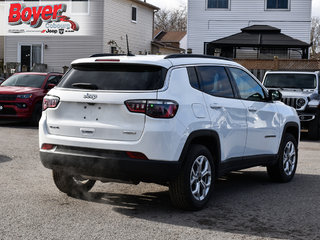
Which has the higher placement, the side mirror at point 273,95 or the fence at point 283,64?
the fence at point 283,64

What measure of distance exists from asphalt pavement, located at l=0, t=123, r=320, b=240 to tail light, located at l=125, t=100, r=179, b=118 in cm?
112

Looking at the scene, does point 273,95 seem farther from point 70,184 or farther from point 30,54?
point 30,54

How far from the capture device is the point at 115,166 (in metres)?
5.62

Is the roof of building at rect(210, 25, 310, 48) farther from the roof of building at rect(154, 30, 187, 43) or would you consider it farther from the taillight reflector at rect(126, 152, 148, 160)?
the roof of building at rect(154, 30, 187, 43)

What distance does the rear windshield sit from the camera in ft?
18.9

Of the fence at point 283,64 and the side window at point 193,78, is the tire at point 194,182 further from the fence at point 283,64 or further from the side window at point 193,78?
the fence at point 283,64

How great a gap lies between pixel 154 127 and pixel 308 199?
8.53 feet

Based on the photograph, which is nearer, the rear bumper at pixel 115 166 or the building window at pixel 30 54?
the rear bumper at pixel 115 166

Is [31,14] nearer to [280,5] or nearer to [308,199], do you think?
[280,5]

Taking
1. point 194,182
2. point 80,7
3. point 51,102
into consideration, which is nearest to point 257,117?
point 194,182

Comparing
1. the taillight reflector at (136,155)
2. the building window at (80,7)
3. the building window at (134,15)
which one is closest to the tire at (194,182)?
the taillight reflector at (136,155)

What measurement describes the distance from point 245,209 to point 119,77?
212 cm

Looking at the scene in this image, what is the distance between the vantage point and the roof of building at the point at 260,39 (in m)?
27.6

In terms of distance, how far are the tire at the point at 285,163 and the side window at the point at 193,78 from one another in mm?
2430
